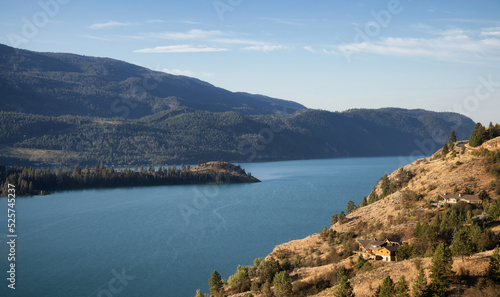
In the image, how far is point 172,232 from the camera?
7956 centimetres

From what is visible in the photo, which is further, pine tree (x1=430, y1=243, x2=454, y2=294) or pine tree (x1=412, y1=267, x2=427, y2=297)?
pine tree (x1=430, y1=243, x2=454, y2=294)

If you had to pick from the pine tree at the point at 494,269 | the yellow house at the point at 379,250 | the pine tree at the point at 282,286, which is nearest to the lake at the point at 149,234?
the pine tree at the point at 282,286

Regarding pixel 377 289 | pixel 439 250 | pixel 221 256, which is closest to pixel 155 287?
pixel 221 256

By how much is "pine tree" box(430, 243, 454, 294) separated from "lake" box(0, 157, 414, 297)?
29.5m

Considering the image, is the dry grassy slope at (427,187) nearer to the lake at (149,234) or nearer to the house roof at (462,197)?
the house roof at (462,197)

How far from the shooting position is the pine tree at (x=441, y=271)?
1022 inches

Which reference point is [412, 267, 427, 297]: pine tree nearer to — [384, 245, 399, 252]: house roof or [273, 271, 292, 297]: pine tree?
[273, 271, 292, 297]: pine tree

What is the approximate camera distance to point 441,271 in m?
26.5

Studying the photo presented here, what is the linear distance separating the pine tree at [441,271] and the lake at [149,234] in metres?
29.5

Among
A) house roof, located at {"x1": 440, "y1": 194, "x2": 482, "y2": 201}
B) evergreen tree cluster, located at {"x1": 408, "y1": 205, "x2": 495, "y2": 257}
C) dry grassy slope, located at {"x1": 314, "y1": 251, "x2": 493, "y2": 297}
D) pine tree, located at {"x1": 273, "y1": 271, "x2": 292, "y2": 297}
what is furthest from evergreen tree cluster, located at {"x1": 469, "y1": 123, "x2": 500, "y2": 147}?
pine tree, located at {"x1": 273, "y1": 271, "x2": 292, "y2": 297}

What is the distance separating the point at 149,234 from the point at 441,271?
2350 inches

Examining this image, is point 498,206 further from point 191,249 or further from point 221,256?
point 191,249

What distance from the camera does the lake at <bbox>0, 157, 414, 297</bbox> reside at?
52.2 meters

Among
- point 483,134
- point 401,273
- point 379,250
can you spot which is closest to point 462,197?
point 379,250
